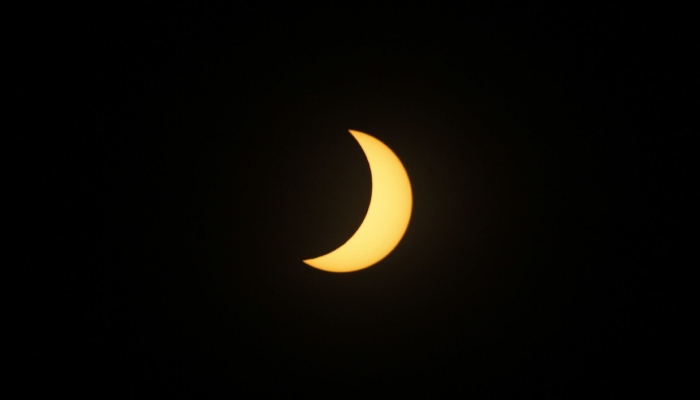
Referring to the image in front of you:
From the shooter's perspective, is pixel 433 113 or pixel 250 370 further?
pixel 250 370

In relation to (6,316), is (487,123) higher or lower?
higher

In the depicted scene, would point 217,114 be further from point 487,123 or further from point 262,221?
point 487,123

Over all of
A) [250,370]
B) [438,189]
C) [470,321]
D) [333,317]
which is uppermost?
[438,189]

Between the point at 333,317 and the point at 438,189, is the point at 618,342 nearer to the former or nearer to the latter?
the point at 438,189

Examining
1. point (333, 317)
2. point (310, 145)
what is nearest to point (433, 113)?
point (310, 145)

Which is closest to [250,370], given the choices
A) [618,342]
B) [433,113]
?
[433,113]

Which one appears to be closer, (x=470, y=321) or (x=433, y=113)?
(x=433, y=113)
